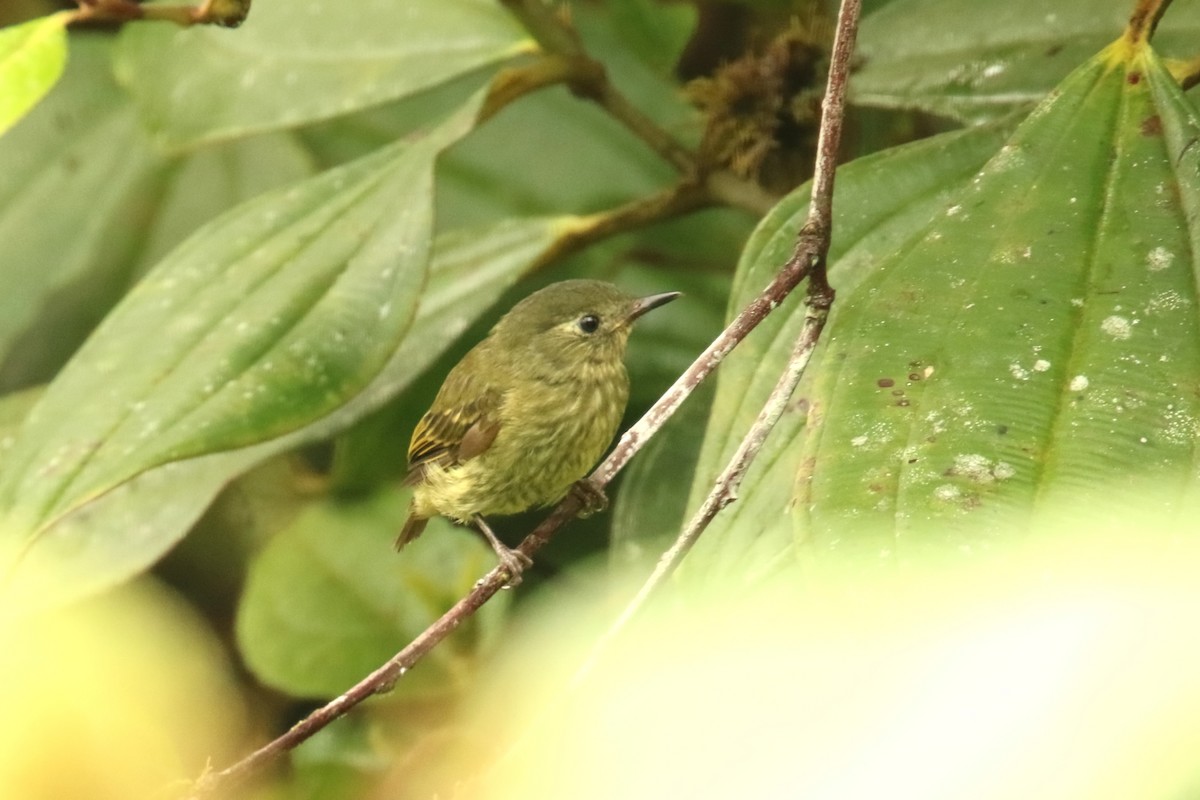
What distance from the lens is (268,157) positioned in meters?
2.53

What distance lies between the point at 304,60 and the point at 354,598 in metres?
0.91

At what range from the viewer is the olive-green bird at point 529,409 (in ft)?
6.00

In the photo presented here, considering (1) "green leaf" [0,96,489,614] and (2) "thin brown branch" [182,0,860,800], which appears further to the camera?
(1) "green leaf" [0,96,489,614]

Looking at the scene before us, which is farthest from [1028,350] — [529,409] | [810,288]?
[529,409]

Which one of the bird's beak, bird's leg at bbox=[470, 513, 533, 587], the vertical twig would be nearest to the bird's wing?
bird's leg at bbox=[470, 513, 533, 587]

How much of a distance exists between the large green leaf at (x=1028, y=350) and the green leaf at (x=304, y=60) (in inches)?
41.0

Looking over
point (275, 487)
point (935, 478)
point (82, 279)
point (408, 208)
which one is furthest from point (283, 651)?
point (935, 478)

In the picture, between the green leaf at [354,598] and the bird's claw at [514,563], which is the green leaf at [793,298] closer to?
the bird's claw at [514,563]

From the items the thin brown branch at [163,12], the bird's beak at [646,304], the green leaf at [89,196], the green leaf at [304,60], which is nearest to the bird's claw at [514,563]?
the bird's beak at [646,304]

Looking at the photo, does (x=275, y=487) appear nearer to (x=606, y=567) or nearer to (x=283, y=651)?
(x=283, y=651)

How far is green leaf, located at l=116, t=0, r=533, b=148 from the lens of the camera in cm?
201

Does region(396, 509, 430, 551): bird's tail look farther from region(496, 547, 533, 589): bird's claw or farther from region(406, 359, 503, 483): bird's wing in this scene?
region(496, 547, 533, 589): bird's claw

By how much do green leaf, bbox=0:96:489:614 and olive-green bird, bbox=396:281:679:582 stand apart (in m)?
0.19

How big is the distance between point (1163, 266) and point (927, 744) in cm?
60
